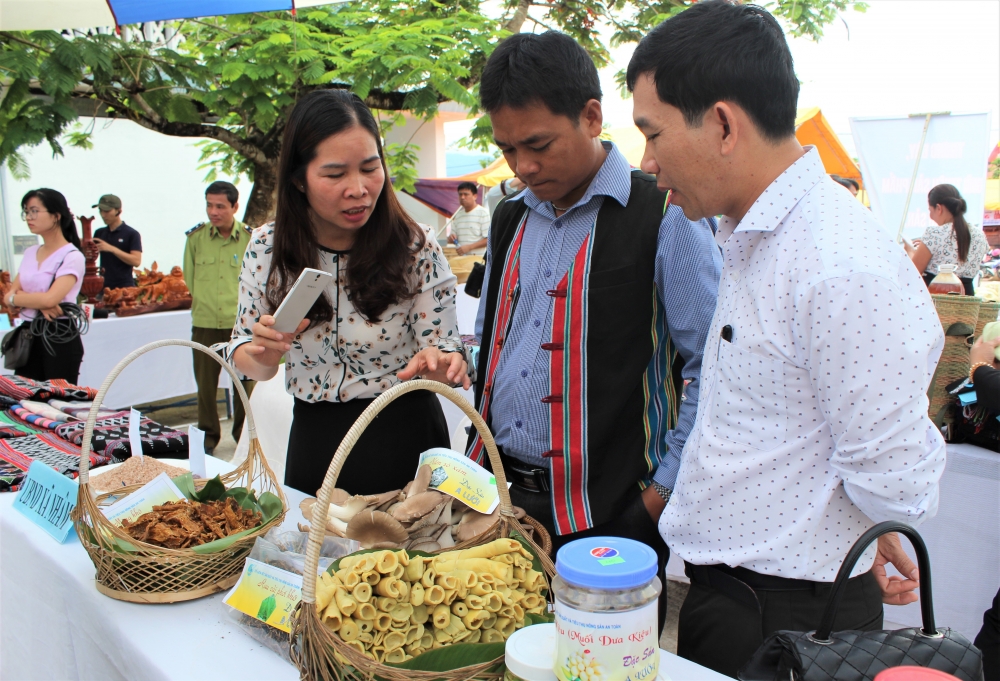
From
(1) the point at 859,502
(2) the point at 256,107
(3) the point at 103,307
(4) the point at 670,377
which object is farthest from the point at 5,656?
(3) the point at 103,307

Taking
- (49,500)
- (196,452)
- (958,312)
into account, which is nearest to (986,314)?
(958,312)

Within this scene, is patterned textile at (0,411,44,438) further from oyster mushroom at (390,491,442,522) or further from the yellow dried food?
the yellow dried food

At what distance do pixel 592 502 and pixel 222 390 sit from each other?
5.37 metres

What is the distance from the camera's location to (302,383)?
1.73 metres

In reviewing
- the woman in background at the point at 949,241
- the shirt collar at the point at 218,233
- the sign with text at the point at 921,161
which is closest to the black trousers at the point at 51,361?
the shirt collar at the point at 218,233

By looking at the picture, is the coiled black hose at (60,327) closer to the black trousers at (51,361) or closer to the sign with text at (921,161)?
the black trousers at (51,361)

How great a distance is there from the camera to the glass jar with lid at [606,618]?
71 cm

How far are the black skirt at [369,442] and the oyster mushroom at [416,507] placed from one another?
1.76 ft

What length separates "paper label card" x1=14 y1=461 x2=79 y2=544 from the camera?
1.51 m

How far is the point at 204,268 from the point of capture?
4.83 meters

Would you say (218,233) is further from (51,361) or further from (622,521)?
(622,521)

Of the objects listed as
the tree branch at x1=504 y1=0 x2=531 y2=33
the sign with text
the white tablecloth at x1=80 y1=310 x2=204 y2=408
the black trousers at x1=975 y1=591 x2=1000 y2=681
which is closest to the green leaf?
the black trousers at x1=975 y1=591 x2=1000 y2=681

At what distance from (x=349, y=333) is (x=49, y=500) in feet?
2.46

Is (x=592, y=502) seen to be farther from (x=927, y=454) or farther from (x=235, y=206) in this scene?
(x=235, y=206)
